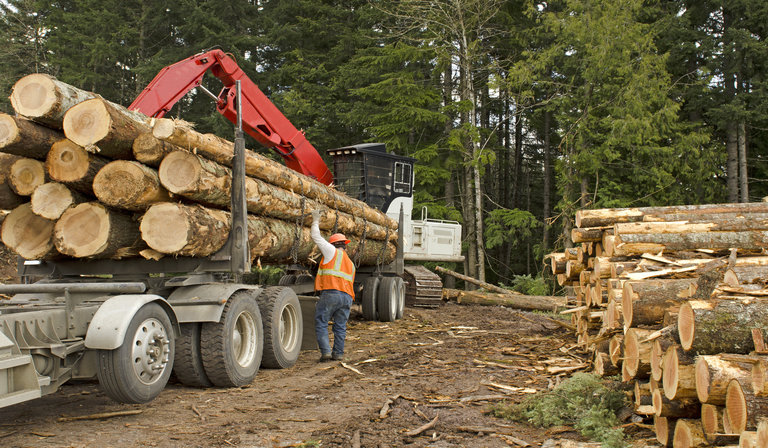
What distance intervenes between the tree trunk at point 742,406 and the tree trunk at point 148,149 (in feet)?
17.1

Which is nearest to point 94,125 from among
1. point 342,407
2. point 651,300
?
point 342,407

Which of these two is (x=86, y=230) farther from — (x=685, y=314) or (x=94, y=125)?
(x=685, y=314)

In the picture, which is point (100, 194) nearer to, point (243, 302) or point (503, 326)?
point (243, 302)

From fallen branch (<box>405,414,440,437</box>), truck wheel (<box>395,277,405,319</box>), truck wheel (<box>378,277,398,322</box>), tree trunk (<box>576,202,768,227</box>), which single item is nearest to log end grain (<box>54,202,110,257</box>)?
fallen branch (<box>405,414,440,437</box>)

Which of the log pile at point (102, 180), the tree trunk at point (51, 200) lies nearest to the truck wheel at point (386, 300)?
the log pile at point (102, 180)

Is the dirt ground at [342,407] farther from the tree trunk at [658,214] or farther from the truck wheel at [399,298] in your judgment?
the truck wheel at [399,298]

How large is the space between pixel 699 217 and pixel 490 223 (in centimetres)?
1585

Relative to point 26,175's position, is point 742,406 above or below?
below

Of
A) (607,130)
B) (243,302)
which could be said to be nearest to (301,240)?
(243,302)

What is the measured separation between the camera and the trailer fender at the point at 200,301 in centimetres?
604

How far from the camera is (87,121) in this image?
544 centimetres

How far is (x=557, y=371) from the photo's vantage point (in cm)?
724

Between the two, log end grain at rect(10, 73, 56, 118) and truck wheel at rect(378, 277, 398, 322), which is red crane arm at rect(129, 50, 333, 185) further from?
log end grain at rect(10, 73, 56, 118)

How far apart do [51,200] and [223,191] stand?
168 cm
